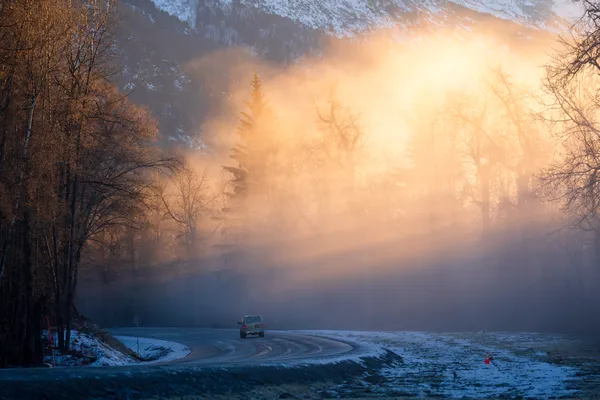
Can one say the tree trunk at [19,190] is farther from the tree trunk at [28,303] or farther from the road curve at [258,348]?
the road curve at [258,348]

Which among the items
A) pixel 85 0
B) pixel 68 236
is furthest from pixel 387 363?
pixel 85 0

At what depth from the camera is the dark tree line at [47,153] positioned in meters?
20.6

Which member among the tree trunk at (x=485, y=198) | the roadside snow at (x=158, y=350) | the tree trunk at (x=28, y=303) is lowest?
the roadside snow at (x=158, y=350)

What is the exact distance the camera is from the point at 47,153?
69.6 feet

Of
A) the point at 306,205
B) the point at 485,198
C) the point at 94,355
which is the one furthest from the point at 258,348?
the point at 306,205

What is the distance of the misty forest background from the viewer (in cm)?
2161

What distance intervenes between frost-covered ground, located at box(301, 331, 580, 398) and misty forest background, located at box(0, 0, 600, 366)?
5601 millimetres

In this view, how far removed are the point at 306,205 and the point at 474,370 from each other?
157ft

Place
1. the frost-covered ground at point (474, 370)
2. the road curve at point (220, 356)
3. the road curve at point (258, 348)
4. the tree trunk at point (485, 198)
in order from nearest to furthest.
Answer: the road curve at point (220, 356) < the frost-covered ground at point (474, 370) < the road curve at point (258, 348) < the tree trunk at point (485, 198)

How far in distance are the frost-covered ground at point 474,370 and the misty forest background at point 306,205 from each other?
5.60m

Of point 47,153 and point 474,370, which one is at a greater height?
point 47,153

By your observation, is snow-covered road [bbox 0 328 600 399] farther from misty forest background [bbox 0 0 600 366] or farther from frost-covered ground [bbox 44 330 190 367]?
misty forest background [bbox 0 0 600 366]

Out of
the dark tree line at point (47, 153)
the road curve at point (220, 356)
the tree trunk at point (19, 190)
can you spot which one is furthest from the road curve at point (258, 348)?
the tree trunk at point (19, 190)

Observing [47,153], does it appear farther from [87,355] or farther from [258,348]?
[258,348]
